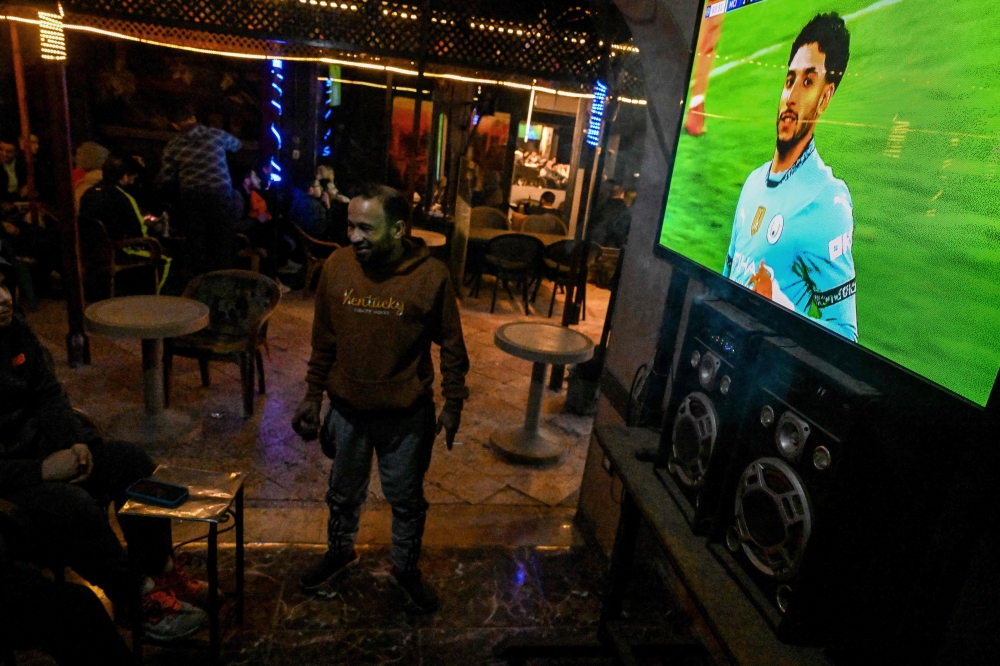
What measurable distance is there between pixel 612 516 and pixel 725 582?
182 centimetres

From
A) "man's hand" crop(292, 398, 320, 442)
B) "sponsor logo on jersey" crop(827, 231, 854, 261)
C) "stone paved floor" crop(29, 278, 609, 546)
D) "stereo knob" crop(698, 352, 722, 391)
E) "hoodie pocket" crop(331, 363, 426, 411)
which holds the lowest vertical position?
"stone paved floor" crop(29, 278, 609, 546)

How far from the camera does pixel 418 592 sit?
317cm

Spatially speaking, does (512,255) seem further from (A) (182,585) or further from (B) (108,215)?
(A) (182,585)

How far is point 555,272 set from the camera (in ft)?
Answer: 28.5

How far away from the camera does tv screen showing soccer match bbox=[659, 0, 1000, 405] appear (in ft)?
4.19

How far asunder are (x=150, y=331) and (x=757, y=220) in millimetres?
3719

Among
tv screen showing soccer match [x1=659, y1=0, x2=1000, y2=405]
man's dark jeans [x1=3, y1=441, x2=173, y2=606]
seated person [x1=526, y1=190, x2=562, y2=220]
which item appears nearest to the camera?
tv screen showing soccer match [x1=659, y1=0, x2=1000, y2=405]

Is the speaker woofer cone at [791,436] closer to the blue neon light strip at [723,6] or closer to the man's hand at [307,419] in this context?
the blue neon light strip at [723,6]

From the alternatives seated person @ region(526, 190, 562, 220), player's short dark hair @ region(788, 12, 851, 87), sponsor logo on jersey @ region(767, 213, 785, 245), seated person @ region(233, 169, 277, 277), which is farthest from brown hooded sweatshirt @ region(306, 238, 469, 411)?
seated person @ region(526, 190, 562, 220)

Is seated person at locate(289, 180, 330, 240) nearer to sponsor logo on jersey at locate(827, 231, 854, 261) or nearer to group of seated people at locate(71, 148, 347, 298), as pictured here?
group of seated people at locate(71, 148, 347, 298)

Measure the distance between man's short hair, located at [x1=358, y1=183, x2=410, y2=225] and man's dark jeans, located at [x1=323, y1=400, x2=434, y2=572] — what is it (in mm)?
884

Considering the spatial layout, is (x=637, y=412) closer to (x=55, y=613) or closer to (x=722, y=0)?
(x=722, y=0)

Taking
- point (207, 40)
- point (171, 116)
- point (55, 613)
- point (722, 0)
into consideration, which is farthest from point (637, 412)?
point (171, 116)

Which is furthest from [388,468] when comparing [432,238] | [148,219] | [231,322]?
[432,238]
